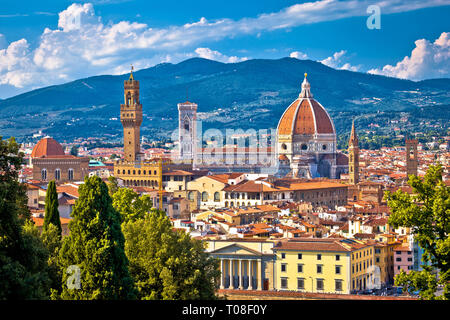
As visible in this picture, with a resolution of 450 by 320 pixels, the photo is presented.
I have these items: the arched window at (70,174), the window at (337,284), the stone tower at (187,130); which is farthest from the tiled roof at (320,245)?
the stone tower at (187,130)

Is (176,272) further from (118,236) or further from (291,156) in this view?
(291,156)

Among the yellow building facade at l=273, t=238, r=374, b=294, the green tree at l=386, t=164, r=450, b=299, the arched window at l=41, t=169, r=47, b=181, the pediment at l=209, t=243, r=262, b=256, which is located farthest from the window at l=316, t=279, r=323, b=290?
the arched window at l=41, t=169, r=47, b=181

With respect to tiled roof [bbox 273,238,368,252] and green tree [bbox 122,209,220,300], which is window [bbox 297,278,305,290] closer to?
tiled roof [bbox 273,238,368,252]

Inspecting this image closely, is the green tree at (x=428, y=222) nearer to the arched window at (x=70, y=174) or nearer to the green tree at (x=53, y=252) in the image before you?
the green tree at (x=53, y=252)

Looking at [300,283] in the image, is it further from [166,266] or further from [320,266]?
[166,266]

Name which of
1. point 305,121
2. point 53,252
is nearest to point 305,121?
point 305,121
